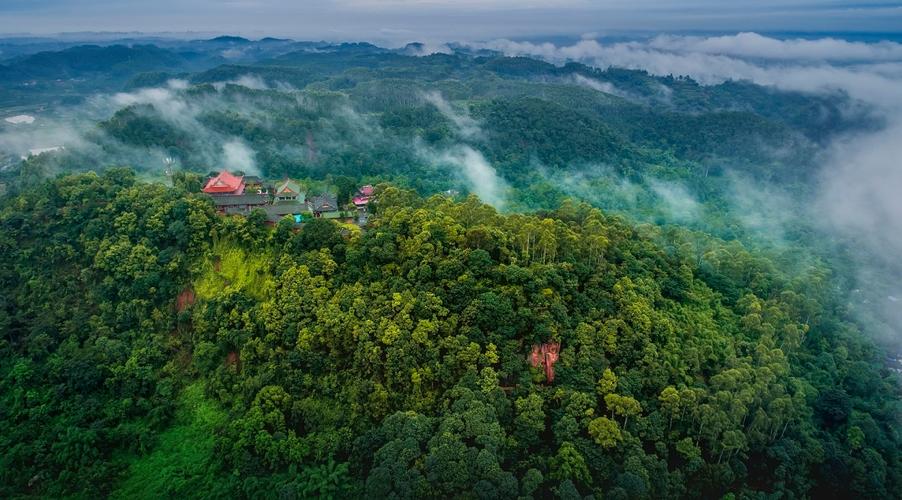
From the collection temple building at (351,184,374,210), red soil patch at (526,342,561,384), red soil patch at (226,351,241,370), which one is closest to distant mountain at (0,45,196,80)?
temple building at (351,184,374,210)

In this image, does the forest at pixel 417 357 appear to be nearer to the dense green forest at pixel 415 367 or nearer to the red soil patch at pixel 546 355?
the dense green forest at pixel 415 367

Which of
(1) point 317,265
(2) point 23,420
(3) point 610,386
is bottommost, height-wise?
(2) point 23,420

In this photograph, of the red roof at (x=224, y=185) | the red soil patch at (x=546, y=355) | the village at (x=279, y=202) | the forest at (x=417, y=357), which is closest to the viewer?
the forest at (x=417, y=357)

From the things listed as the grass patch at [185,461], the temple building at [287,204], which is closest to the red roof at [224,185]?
the temple building at [287,204]

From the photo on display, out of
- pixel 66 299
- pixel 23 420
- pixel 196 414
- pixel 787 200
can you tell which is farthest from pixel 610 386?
pixel 787 200

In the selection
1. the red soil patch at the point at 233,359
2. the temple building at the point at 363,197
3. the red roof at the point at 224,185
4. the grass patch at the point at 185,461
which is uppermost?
the red roof at the point at 224,185

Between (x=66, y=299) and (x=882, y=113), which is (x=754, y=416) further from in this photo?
(x=882, y=113)

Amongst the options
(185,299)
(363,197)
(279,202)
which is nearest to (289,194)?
(279,202)

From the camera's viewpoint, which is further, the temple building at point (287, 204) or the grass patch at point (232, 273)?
the temple building at point (287, 204)
